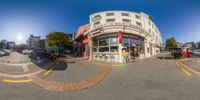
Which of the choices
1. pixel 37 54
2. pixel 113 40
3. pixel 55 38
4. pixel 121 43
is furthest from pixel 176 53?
pixel 37 54

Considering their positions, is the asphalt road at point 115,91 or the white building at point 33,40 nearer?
the asphalt road at point 115,91

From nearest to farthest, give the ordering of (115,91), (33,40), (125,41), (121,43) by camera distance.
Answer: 1. (115,91)
2. (33,40)
3. (121,43)
4. (125,41)

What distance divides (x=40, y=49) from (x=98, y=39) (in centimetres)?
516

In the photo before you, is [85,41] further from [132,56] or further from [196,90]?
[196,90]

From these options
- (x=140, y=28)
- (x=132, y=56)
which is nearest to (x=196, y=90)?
(x=140, y=28)

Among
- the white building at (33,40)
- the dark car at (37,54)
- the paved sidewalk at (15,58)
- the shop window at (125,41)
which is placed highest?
the shop window at (125,41)

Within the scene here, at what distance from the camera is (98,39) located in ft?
28.2

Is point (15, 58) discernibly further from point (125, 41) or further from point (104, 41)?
point (125, 41)

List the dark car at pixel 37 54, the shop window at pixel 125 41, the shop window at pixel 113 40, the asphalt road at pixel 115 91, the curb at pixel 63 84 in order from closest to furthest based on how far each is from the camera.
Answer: the asphalt road at pixel 115 91 → the curb at pixel 63 84 → the dark car at pixel 37 54 → the shop window at pixel 113 40 → the shop window at pixel 125 41

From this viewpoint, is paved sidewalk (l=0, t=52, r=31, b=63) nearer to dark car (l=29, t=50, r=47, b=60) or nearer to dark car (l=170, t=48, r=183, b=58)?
dark car (l=29, t=50, r=47, b=60)

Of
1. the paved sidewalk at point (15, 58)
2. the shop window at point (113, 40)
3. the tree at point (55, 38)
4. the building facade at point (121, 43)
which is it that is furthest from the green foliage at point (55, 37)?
the shop window at point (113, 40)

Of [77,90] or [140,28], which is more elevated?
[140,28]

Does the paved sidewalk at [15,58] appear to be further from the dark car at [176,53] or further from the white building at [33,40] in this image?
the dark car at [176,53]

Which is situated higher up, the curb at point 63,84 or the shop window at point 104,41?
the shop window at point 104,41
